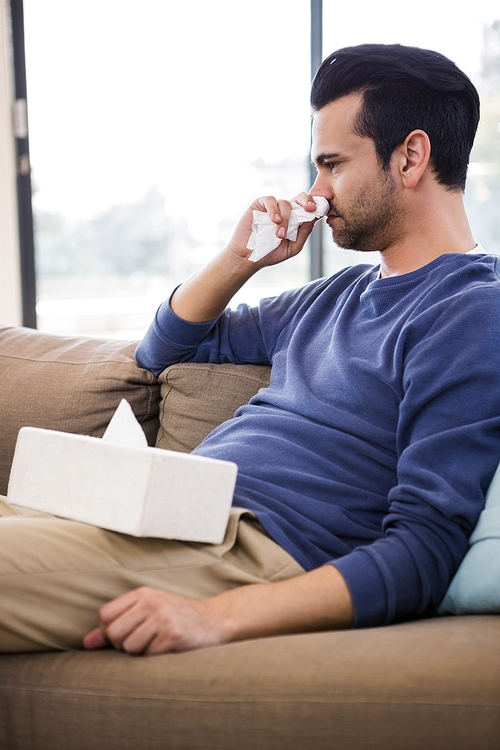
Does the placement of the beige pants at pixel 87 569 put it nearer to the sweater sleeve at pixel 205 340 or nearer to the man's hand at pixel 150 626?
the man's hand at pixel 150 626

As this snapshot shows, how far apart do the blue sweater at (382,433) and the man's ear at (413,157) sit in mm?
177

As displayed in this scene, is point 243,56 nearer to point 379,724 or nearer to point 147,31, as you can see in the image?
point 147,31

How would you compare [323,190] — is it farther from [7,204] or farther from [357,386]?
[7,204]

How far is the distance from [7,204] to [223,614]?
2.50 meters

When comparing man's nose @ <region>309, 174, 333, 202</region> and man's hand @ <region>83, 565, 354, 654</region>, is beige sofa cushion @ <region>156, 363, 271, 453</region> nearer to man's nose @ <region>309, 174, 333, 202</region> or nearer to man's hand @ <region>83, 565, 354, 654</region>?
man's nose @ <region>309, 174, 333, 202</region>

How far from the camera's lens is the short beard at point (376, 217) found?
1372 millimetres

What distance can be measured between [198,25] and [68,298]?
1.32 metres

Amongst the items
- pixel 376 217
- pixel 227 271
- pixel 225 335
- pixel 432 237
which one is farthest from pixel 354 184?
pixel 225 335

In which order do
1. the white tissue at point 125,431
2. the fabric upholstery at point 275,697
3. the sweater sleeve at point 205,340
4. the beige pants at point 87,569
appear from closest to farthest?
the fabric upholstery at point 275,697 < the beige pants at point 87,569 < the white tissue at point 125,431 < the sweater sleeve at point 205,340

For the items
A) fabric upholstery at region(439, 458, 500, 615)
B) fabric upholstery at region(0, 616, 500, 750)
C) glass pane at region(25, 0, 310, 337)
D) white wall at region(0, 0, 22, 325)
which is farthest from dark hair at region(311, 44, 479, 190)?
white wall at region(0, 0, 22, 325)

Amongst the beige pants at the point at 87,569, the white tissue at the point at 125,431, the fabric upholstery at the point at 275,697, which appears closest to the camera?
the fabric upholstery at the point at 275,697

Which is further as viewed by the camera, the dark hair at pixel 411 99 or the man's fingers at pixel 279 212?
the man's fingers at pixel 279 212

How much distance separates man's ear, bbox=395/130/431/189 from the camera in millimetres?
1358

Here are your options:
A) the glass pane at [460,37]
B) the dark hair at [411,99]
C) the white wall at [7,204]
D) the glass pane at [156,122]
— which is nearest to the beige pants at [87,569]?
the dark hair at [411,99]
